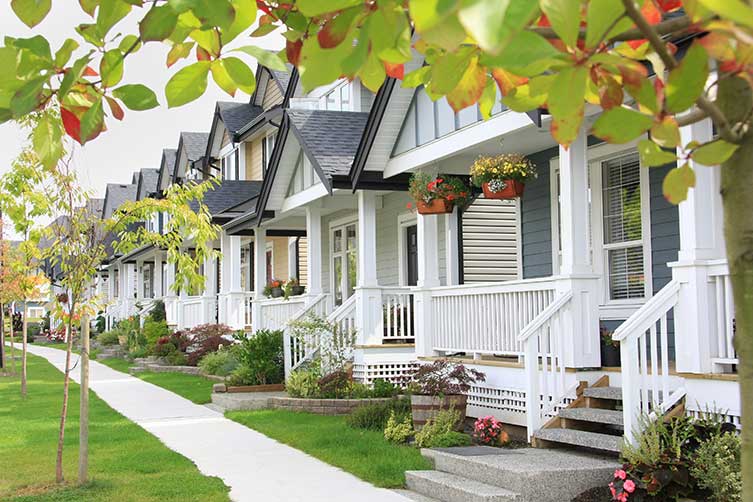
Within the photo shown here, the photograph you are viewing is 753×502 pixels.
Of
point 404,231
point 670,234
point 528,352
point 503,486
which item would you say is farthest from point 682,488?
point 404,231

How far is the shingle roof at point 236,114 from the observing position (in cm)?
2775

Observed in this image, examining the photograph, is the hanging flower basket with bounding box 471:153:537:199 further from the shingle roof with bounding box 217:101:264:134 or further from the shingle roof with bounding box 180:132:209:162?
the shingle roof with bounding box 180:132:209:162

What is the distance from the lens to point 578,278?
9742mm

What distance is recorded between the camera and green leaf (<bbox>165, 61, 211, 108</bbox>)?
205 cm

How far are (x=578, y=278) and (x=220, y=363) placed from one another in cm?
1222

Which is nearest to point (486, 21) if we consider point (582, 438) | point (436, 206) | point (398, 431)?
point (582, 438)

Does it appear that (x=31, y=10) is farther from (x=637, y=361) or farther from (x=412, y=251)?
(x=412, y=251)

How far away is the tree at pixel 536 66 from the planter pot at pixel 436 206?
33.9 ft

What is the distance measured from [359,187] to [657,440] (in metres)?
7.90

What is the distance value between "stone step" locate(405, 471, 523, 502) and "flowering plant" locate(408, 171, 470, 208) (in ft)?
16.2

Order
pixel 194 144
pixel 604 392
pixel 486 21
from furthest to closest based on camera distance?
pixel 194 144 → pixel 604 392 → pixel 486 21

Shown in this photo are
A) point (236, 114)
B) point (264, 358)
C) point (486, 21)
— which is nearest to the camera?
point (486, 21)

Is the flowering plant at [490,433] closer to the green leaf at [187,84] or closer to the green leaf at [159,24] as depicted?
the green leaf at [187,84]

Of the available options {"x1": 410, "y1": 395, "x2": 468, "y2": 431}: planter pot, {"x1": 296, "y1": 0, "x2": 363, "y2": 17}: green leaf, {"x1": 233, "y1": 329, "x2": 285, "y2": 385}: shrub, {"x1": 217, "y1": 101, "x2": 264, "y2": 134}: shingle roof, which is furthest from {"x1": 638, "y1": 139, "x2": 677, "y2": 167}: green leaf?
{"x1": 217, "y1": 101, "x2": 264, "y2": 134}: shingle roof
